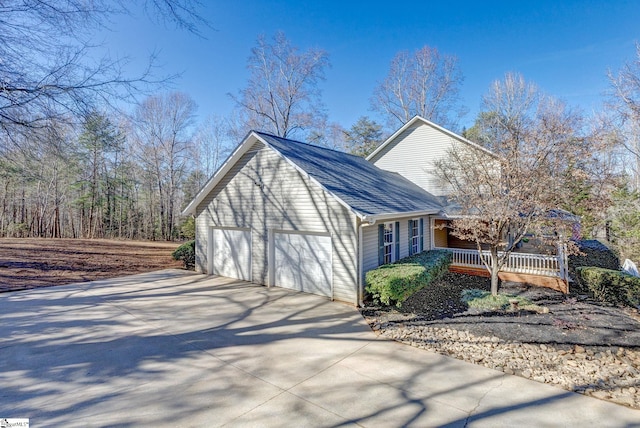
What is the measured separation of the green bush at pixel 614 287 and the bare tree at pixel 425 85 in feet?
58.5

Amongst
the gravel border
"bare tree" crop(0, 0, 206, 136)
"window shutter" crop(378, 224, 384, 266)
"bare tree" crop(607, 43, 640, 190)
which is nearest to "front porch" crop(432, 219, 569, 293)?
the gravel border

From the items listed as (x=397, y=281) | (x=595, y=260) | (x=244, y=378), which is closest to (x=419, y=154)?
(x=595, y=260)

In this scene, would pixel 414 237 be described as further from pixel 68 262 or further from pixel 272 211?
pixel 68 262

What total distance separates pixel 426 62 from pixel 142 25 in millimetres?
23687

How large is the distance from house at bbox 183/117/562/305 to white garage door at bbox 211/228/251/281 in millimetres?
36

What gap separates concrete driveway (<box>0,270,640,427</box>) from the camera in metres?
3.58

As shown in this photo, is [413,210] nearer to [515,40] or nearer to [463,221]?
[463,221]

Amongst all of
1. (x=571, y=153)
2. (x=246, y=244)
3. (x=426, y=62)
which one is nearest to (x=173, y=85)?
(x=246, y=244)

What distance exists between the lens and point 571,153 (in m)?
7.73

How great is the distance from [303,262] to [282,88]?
1738cm

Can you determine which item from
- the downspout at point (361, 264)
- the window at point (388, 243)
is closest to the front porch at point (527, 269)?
the window at point (388, 243)

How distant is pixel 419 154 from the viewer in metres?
16.6

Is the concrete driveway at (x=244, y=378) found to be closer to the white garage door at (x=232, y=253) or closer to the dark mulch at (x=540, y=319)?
the dark mulch at (x=540, y=319)

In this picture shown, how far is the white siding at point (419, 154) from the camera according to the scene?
51.9ft
